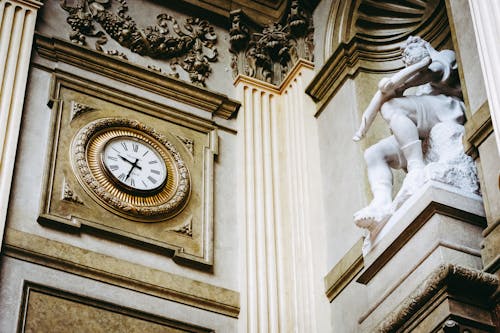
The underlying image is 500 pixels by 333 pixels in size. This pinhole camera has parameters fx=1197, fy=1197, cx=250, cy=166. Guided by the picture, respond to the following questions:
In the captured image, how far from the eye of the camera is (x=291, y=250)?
390 inches

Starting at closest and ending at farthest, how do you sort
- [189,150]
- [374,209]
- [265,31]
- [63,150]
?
1. [374,209]
2. [63,150]
3. [189,150]
4. [265,31]

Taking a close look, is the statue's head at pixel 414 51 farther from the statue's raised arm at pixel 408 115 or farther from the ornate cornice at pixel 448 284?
the ornate cornice at pixel 448 284

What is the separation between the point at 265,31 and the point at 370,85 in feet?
5.13

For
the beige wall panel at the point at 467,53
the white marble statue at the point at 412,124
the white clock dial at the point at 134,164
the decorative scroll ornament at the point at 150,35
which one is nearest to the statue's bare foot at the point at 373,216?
the white marble statue at the point at 412,124

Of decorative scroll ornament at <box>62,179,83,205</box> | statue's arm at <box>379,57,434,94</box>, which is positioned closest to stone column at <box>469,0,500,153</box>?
statue's arm at <box>379,57,434,94</box>

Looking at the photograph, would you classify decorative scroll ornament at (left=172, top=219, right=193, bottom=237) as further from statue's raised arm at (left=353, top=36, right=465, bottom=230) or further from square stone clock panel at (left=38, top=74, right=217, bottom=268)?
statue's raised arm at (left=353, top=36, right=465, bottom=230)

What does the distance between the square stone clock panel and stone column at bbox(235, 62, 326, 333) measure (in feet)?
1.26

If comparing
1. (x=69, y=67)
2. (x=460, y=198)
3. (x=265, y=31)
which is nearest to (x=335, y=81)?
(x=265, y=31)

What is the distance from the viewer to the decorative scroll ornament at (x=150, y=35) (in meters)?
10.5

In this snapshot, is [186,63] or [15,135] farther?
[186,63]

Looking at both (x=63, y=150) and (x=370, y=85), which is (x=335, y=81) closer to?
(x=370, y=85)

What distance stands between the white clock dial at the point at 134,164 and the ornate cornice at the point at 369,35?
1549 mm

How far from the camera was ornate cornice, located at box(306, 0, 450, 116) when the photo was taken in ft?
33.0

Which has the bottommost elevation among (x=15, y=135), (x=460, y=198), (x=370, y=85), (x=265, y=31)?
(x=460, y=198)
